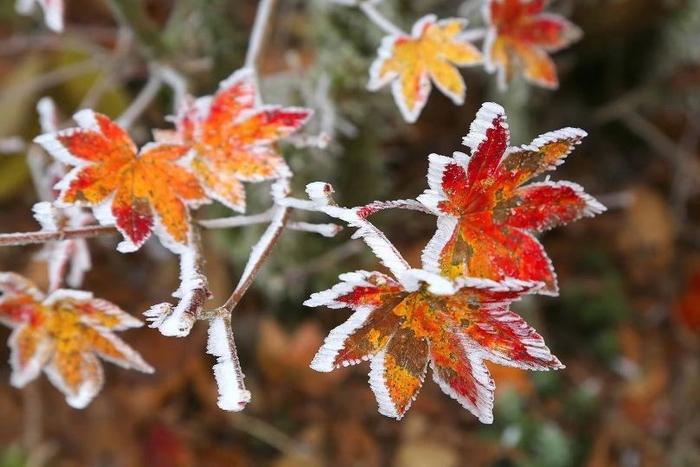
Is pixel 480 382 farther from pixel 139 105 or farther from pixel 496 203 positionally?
pixel 139 105

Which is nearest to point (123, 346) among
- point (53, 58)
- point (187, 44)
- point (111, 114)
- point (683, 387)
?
point (187, 44)

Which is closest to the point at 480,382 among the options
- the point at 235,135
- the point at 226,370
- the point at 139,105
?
the point at 226,370

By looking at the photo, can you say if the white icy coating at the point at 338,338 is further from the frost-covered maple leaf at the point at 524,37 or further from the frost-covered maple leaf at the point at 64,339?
the frost-covered maple leaf at the point at 524,37

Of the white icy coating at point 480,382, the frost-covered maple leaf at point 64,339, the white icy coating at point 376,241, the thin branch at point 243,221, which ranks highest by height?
the white icy coating at point 376,241

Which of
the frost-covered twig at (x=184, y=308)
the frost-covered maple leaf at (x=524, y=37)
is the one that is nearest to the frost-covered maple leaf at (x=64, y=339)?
the frost-covered twig at (x=184, y=308)

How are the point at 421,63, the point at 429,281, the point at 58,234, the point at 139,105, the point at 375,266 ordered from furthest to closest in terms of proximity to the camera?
1. the point at 375,266
2. the point at 139,105
3. the point at 421,63
4. the point at 58,234
5. the point at 429,281

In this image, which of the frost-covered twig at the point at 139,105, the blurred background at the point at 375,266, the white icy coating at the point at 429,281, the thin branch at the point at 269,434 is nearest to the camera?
the white icy coating at the point at 429,281
